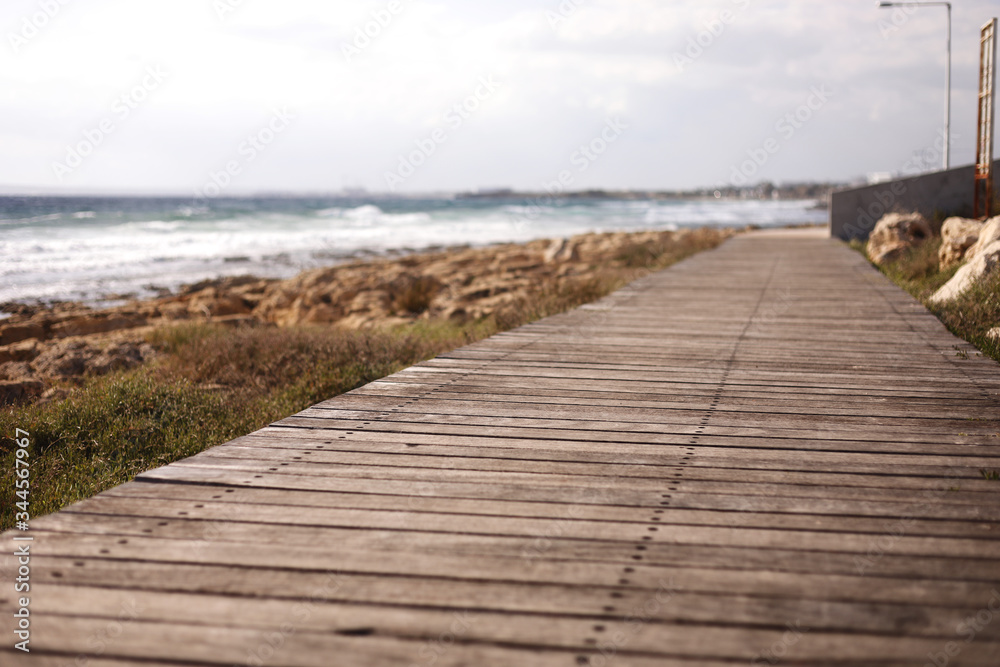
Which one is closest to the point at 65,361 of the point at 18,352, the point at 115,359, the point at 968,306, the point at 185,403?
the point at 115,359

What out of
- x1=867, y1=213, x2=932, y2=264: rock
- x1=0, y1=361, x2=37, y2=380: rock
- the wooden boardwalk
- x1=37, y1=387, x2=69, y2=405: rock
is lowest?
x1=0, y1=361, x2=37, y2=380: rock

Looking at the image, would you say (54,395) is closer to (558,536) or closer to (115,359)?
(115,359)

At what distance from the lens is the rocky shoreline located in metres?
9.04

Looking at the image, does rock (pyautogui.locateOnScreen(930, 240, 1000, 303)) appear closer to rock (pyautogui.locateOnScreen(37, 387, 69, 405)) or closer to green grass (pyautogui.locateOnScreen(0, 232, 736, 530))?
green grass (pyautogui.locateOnScreen(0, 232, 736, 530))

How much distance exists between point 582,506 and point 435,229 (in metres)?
45.3

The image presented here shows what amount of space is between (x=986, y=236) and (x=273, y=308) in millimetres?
12299

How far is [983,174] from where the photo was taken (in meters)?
13.2

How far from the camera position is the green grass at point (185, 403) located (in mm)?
4930

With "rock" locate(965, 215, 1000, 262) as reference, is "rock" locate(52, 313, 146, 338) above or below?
below

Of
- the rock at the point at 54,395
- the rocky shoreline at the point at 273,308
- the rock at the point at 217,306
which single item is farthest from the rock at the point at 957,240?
the rock at the point at 217,306

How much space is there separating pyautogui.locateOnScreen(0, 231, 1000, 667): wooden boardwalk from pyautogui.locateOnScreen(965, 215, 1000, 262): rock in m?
5.18

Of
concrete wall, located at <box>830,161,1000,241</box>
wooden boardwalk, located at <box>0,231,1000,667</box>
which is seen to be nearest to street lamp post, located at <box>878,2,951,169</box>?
concrete wall, located at <box>830,161,1000,241</box>

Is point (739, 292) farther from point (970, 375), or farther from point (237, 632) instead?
point (237, 632)

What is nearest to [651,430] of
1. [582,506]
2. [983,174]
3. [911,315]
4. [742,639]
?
[582,506]
